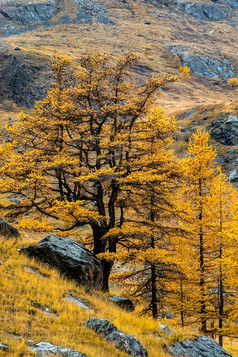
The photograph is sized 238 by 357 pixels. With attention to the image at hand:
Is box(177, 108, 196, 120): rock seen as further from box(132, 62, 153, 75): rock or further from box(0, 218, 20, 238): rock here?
box(0, 218, 20, 238): rock

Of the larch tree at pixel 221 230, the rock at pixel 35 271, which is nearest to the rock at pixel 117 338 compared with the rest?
the rock at pixel 35 271

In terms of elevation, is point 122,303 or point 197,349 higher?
point 122,303

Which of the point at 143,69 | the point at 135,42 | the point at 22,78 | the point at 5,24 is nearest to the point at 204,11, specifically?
the point at 135,42

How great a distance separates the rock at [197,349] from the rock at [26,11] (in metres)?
172

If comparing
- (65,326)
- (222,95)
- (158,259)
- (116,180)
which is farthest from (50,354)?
(222,95)

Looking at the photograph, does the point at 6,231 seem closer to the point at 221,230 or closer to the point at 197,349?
the point at 197,349

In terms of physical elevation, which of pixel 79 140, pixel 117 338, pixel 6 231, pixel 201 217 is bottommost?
pixel 117 338

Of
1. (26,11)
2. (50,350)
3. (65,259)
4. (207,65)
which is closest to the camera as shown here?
(50,350)

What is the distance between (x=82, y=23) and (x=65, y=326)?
163m

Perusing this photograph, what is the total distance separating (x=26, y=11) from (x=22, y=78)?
327 ft

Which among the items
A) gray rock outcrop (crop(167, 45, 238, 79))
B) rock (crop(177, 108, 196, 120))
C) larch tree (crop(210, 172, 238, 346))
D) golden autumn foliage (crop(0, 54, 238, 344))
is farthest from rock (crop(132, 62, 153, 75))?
larch tree (crop(210, 172, 238, 346))

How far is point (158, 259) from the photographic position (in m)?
13.6

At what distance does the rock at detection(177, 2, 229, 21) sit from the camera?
181350 mm

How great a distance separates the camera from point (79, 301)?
9.41 metres
